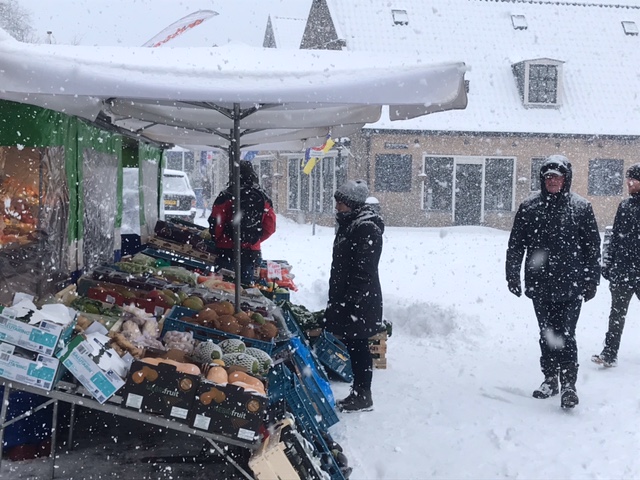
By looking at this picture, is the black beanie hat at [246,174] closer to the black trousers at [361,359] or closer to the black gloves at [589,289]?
the black trousers at [361,359]

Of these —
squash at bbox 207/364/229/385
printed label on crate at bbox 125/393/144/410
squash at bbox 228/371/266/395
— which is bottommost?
printed label on crate at bbox 125/393/144/410

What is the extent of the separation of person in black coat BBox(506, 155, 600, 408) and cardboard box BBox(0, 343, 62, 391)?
3448 mm

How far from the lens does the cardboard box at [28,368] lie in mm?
3436

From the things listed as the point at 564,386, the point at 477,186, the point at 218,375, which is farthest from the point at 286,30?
the point at 218,375

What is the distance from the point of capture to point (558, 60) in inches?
934

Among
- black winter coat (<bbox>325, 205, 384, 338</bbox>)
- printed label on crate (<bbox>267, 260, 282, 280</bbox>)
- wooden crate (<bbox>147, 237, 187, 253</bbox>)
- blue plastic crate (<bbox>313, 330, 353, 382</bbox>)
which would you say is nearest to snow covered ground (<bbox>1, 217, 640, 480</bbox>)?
blue plastic crate (<bbox>313, 330, 353, 382</bbox>)

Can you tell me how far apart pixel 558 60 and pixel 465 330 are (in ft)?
59.8

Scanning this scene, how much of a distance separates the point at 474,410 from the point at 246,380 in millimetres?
2356

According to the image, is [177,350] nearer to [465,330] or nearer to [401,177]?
[465,330]

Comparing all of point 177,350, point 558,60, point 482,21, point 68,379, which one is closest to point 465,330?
point 177,350

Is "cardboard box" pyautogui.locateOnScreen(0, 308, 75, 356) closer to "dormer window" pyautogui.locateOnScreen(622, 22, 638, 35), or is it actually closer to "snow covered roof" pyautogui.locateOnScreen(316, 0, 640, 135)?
"snow covered roof" pyautogui.locateOnScreen(316, 0, 640, 135)

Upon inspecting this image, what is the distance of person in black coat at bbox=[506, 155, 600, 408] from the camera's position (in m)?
5.32

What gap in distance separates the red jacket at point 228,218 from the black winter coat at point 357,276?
1.98m

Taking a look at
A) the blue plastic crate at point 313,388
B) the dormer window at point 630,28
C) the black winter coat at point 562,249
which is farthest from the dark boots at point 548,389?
the dormer window at point 630,28
